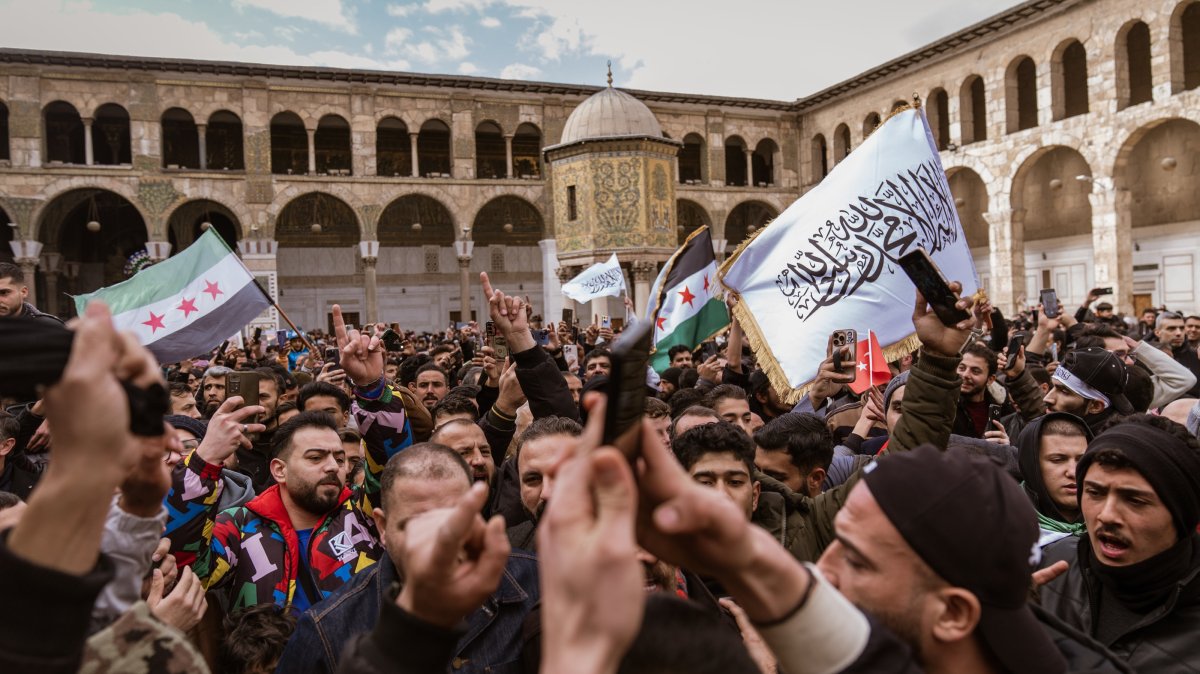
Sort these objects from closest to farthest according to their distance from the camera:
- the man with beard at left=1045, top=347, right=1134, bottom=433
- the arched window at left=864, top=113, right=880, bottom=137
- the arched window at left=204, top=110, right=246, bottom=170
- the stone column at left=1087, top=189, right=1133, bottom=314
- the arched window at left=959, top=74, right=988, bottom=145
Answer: the man with beard at left=1045, top=347, right=1134, bottom=433 → the stone column at left=1087, top=189, right=1133, bottom=314 → the arched window at left=959, top=74, right=988, bottom=145 → the arched window at left=204, top=110, right=246, bottom=170 → the arched window at left=864, top=113, right=880, bottom=137

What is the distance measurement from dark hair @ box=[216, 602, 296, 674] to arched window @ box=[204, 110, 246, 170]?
28887mm

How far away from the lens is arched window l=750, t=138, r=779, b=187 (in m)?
32.7

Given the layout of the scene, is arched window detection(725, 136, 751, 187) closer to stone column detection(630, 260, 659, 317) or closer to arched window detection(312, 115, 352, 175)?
arched window detection(312, 115, 352, 175)

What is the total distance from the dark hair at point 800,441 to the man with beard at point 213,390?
14.3 ft

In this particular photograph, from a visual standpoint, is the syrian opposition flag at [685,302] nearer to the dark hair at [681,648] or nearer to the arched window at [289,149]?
the dark hair at [681,648]

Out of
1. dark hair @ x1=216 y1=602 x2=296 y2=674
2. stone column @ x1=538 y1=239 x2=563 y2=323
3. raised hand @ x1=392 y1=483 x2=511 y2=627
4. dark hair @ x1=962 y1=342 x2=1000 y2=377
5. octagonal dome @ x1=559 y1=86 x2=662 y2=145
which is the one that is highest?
octagonal dome @ x1=559 y1=86 x2=662 y2=145

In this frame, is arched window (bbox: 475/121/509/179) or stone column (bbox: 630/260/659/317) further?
arched window (bbox: 475/121/509/179)

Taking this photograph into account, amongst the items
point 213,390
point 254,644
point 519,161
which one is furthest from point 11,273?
point 519,161

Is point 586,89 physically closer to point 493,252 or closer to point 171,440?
point 493,252

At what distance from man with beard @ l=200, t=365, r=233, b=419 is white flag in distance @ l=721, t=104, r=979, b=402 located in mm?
4094

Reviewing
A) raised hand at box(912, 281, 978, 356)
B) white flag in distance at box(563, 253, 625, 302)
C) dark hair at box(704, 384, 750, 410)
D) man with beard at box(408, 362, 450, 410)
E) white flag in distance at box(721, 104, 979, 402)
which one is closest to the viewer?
raised hand at box(912, 281, 978, 356)

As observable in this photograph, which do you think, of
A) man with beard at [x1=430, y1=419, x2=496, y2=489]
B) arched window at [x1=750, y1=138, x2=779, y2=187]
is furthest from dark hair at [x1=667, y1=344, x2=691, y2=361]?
arched window at [x1=750, y1=138, x2=779, y2=187]

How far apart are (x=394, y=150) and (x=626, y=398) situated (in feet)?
100

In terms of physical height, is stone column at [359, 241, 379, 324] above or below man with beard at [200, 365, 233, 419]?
above
